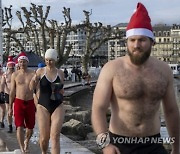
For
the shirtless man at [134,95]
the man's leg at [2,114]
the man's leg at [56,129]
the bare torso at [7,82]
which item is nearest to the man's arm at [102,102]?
the shirtless man at [134,95]

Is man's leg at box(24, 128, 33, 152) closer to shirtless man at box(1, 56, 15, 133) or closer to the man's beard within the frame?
shirtless man at box(1, 56, 15, 133)

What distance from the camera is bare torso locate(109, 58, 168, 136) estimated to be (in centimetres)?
438

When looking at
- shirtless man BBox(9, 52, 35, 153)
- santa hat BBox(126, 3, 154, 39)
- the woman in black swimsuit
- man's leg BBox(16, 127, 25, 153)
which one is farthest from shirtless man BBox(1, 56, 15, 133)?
santa hat BBox(126, 3, 154, 39)

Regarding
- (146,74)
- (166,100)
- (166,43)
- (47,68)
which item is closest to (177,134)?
(166,100)

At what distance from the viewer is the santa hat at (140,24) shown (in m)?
4.41

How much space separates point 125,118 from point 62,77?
438 cm

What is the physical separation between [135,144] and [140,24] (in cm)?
97

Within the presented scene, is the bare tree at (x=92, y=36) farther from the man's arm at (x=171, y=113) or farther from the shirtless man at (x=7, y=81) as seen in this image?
the man's arm at (x=171, y=113)

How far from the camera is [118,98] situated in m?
4.41

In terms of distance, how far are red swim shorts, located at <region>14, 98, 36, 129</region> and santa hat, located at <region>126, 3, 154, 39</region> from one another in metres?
5.65


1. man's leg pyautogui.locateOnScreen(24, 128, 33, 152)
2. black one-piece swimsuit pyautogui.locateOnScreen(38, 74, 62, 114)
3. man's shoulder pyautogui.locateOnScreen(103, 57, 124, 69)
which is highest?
man's shoulder pyautogui.locateOnScreen(103, 57, 124, 69)

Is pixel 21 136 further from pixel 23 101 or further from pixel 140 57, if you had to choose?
pixel 140 57

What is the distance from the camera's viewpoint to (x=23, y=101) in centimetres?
1000

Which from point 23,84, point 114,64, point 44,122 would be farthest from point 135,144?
point 23,84
